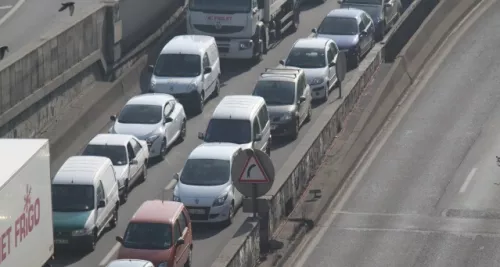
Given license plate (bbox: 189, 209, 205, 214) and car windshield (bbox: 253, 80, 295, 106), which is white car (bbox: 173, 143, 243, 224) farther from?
car windshield (bbox: 253, 80, 295, 106)

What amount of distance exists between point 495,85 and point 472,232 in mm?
13465

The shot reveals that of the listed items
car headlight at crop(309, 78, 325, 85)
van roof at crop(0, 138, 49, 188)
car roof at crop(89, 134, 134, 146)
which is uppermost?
van roof at crop(0, 138, 49, 188)

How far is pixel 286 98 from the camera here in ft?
136

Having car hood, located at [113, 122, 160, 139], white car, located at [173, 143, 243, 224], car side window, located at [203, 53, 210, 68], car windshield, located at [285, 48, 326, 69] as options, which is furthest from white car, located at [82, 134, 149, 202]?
car windshield, located at [285, 48, 326, 69]

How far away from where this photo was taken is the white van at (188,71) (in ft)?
141

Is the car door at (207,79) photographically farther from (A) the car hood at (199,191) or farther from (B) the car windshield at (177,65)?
(A) the car hood at (199,191)

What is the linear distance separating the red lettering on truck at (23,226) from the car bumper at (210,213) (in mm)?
8802

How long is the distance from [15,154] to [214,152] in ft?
35.9

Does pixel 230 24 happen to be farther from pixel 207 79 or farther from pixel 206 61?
pixel 207 79

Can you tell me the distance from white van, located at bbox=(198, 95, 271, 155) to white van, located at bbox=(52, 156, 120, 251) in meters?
4.66

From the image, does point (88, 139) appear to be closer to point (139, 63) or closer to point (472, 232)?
point (139, 63)

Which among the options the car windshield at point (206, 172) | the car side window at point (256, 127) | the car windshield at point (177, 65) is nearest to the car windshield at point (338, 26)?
the car windshield at point (177, 65)

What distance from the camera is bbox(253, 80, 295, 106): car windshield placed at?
41.4 metres

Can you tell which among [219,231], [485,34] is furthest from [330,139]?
[485,34]
